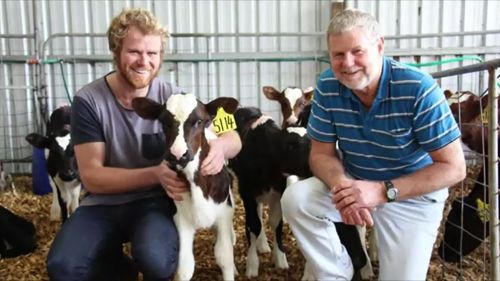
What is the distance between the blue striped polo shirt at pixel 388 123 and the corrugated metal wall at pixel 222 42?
15.5ft

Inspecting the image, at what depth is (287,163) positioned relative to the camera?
3.54 meters

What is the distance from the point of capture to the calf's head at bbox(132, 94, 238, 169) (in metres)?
2.56

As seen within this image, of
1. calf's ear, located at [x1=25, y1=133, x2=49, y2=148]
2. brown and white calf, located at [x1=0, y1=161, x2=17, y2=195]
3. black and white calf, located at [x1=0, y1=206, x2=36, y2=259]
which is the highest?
calf's ear, located at [x1=25, y1=133, x2=49, y2=148]

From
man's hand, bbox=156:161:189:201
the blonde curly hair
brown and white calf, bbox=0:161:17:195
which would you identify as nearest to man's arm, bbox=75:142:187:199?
man's hand, bbox=156:161:189:201

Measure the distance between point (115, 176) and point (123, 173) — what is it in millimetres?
44

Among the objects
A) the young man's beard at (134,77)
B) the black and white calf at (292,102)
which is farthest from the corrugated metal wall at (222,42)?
the young man's beard at (134,77)

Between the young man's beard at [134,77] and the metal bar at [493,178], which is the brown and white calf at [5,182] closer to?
the young man's beard at [134,77]

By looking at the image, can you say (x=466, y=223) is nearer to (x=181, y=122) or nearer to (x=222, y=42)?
(x=181, y=122)

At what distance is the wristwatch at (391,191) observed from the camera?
224cm

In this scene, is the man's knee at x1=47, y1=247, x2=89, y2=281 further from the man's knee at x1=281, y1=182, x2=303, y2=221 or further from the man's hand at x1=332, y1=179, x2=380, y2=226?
the man's hand at x1=332, y1=179, x2=380, y2=226

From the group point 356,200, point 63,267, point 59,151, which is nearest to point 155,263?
point 63,267

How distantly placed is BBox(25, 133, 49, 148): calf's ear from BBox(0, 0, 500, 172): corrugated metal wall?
2.43 meters

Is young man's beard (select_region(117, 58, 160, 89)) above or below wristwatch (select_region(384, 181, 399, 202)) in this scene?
above

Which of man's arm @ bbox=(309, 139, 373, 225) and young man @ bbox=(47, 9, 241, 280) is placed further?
young man @ bbox=(47, 9, 241, 280)
